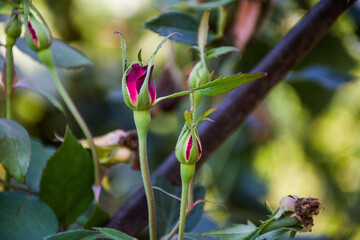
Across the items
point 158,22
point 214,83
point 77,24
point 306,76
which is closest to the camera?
point 214,83

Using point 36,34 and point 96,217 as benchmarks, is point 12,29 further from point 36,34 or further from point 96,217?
point 96,217

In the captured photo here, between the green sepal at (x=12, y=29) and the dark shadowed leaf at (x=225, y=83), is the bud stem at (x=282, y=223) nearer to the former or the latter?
the dark shadowed leaf at (x=225, y=83)

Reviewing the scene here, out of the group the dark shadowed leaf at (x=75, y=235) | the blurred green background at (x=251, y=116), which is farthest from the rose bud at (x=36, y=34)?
the blurred green background at (x=251, y=116)

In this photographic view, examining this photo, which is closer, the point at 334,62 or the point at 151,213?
the point at 151,213

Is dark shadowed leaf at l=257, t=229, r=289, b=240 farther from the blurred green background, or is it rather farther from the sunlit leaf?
the blurred green background

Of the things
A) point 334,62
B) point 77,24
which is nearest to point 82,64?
point 334,62

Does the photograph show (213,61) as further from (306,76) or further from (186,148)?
(186,148)

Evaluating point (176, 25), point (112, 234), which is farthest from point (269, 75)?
point (112, 234)
